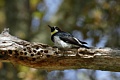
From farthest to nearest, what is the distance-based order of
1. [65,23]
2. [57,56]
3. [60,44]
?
1. [65,23]
2. [60,44]
3. [57,56]

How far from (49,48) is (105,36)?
427 cm

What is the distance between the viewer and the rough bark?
393 cm

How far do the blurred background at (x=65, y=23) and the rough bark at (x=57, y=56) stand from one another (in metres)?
3.53

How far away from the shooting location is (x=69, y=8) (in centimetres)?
930

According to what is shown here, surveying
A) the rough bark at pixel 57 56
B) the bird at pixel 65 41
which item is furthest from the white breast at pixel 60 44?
the rough bark at pixel 57 56

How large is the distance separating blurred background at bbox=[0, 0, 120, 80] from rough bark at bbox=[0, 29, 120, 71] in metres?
3.53

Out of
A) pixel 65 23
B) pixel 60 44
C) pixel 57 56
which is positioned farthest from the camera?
pixel 65 23

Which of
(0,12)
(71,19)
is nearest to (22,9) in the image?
(0,12)

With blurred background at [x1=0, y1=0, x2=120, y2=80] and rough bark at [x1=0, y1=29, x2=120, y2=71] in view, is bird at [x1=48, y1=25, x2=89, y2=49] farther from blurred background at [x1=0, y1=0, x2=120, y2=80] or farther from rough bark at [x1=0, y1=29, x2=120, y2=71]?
blurred background at [x1=0, y1=0, x2=120, y2=80]

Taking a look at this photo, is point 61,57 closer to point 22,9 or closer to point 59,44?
point 59,44

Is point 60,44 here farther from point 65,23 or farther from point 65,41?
point 65,23

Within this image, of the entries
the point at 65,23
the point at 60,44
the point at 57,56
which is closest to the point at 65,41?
the point at 60,44

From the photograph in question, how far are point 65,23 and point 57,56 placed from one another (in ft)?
16.8

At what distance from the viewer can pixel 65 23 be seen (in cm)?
906
